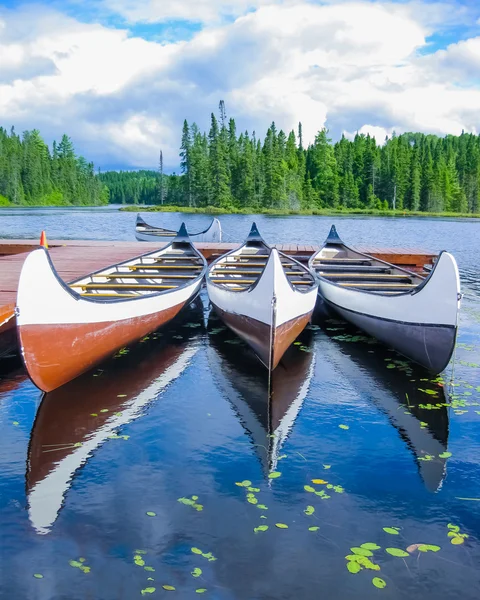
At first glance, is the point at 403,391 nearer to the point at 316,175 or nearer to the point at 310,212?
the point at 310,212

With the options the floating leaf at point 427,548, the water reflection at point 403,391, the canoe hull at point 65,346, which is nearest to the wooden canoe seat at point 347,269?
the water reflection at point 403,391

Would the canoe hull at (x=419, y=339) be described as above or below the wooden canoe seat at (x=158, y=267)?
below

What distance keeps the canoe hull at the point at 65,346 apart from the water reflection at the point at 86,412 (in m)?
0.36

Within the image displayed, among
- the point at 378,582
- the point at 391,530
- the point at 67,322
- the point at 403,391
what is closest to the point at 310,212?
the point at 403,391

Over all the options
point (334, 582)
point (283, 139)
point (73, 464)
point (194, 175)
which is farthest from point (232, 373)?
point (283, 139)

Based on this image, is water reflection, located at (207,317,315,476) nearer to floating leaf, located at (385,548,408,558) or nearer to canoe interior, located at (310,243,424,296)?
floating leaf, located at (385,548,408,558)

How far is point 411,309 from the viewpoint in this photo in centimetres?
905

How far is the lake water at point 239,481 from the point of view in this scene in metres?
4.35

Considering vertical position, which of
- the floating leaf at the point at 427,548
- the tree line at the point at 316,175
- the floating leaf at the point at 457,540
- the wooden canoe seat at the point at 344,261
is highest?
the tree line at the point at 316,175

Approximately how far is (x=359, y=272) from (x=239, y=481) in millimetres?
9966

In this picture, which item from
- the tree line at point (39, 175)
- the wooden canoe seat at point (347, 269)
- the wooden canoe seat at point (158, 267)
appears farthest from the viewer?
the tree line at point (39, 175)

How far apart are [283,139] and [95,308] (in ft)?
316

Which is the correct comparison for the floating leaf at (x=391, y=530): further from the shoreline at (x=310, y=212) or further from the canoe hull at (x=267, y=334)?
the shoreline at (x=310, y=212)

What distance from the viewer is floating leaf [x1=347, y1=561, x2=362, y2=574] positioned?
14.5ft
